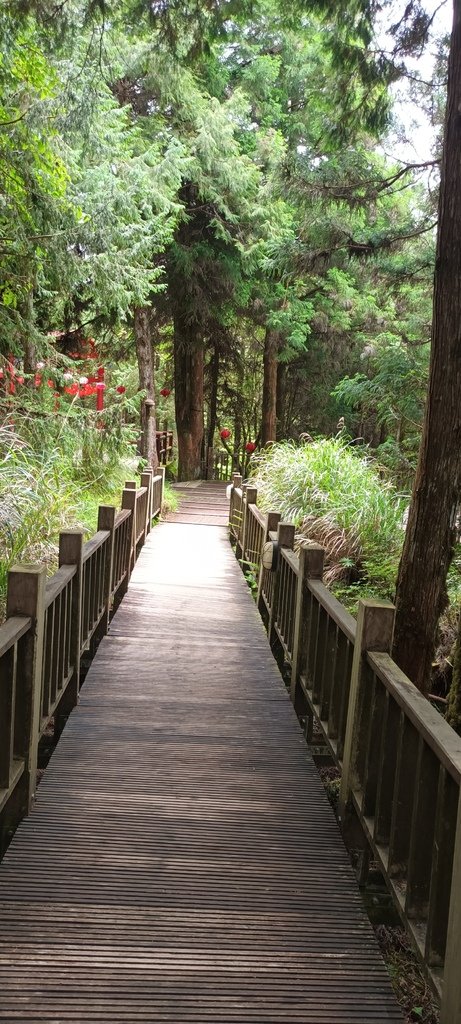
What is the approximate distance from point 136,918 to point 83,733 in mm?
1653

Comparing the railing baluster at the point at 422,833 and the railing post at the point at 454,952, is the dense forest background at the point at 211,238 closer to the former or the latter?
the railing baluster at the point at 422,833

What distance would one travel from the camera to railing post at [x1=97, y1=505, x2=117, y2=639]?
5703 mm

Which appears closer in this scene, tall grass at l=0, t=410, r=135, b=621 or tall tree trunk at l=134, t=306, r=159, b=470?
tall grass at l=0, t=410, r=135, b=621

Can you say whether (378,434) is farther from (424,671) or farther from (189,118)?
(424,671)

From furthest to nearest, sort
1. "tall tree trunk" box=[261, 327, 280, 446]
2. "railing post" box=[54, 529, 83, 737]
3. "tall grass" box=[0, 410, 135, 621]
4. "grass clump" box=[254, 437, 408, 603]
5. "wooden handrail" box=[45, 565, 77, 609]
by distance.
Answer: "tall tree trunk" box=[261, 327, 280, 446], "grass clump" box=[254, 437, 408, 603], "tall grass" box=[0, 410, 135, 621], "railing post" box=[54, 529, 83, 737], "wooden handrail" box=[45, 565, 77, 609]

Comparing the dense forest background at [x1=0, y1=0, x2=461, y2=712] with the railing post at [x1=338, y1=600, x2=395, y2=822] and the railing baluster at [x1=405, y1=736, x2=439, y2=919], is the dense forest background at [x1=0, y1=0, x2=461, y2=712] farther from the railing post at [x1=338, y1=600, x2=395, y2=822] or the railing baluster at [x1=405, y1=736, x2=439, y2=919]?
the railing baluster at [x1=405, y1=736, x2=439, y2=919]

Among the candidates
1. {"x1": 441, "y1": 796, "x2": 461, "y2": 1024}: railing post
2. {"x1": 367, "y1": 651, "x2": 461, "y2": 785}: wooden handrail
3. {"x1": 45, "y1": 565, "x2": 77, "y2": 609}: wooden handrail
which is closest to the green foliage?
{"x1": 45, "y1": 565, "x2": 77, "y2": 609}: wooden handrail

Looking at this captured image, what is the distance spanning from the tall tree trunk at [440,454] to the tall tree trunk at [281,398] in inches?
707

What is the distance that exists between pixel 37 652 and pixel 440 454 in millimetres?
Answer: 2508

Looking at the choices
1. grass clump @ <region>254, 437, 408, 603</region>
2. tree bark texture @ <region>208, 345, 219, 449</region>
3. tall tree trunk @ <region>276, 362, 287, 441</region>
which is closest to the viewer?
grass clump @ <region>254, 437, 408, 603</region>

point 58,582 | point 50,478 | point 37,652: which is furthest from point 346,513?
point 37,652

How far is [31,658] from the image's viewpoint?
3.06m

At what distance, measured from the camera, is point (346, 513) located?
25.9 feet

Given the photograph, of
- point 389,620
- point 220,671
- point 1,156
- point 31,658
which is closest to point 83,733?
point 31,658
